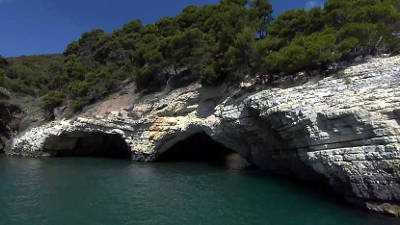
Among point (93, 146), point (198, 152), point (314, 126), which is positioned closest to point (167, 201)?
point (314, 126)

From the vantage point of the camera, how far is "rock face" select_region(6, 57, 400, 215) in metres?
11.2

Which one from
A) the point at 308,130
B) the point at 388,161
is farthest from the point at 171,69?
the point at 388,161

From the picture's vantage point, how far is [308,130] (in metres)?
13.5

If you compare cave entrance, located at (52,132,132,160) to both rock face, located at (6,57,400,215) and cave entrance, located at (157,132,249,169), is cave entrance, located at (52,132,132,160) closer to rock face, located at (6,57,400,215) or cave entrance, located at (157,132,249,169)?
cave entrance, located at (157,132,249,169)

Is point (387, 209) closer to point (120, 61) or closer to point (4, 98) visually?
point (120, 61)

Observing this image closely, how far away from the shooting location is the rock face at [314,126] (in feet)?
36.7

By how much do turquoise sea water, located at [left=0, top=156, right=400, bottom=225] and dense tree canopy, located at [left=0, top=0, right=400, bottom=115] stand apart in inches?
323

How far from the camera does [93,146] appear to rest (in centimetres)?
3672

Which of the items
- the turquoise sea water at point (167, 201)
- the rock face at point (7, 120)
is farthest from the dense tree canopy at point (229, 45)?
the turquoise sea water at point (167, 201)

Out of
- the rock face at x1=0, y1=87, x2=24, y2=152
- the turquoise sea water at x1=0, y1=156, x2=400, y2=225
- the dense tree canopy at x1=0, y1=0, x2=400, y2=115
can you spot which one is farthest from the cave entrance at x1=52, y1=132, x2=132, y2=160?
the turquoise sea water at x1=0, y1=156, x2=400, y2=225

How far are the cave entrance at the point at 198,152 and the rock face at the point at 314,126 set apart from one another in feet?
9.47

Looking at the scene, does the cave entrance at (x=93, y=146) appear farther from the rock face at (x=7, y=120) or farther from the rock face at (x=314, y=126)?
the rock face at (x=7, y=120)

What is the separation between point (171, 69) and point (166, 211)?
22.5 m

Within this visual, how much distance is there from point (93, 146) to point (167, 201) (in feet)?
85.0
